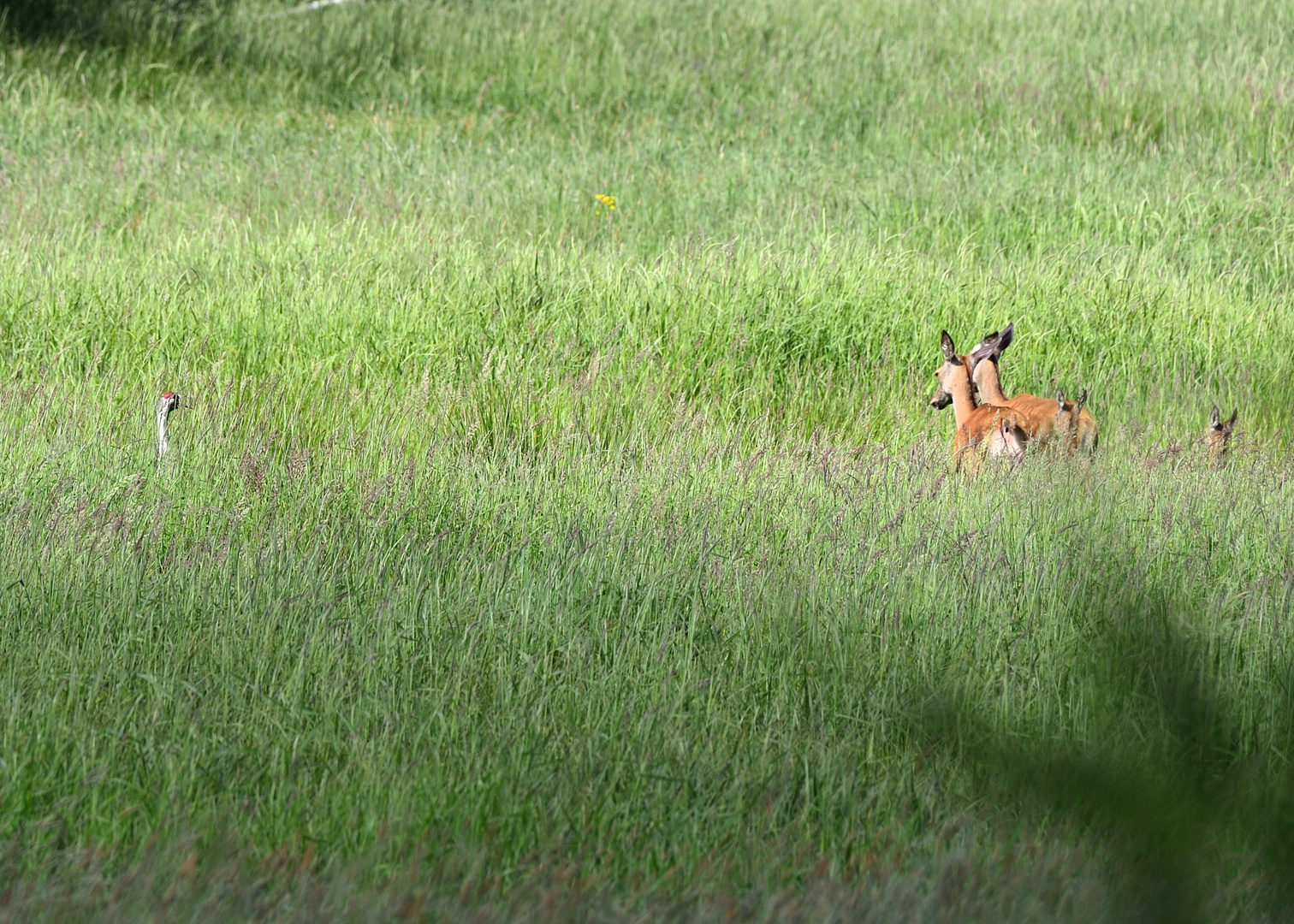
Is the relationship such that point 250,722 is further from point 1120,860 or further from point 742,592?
point 1120,860

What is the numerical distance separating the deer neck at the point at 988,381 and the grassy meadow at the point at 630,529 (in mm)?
270

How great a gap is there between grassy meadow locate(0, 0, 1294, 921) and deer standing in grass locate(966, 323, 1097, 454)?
0.81 ft

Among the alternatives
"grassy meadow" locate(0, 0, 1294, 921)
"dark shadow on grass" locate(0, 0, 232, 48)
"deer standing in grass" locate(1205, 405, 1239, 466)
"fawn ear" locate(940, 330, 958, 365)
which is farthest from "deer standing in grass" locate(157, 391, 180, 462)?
"dark shadow on grass" locate(0, 0, 232, 48)

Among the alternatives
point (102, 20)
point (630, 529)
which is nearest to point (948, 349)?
point (630, 529)

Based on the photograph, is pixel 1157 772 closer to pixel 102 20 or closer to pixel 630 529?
pixel 630 529

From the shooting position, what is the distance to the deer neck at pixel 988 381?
18.0ft

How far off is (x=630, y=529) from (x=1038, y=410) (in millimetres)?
2010

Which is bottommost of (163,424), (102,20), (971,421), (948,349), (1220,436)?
(163,424)

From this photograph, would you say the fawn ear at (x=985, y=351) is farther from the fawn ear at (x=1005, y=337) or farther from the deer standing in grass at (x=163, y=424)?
the deer standing in grass at (x=163, y=424)

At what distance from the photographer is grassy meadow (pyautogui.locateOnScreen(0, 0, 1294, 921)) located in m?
2.30

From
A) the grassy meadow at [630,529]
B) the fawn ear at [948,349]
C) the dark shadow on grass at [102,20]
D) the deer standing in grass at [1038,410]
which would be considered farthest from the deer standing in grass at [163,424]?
the dark shadow on grass at [102,20]

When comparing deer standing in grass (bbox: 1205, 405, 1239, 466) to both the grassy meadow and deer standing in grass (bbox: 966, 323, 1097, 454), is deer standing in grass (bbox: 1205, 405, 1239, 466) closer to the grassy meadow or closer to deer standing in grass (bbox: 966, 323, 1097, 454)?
the grassy meadow

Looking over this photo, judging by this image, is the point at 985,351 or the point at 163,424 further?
the point at 985,351

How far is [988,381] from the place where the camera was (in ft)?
18.0
